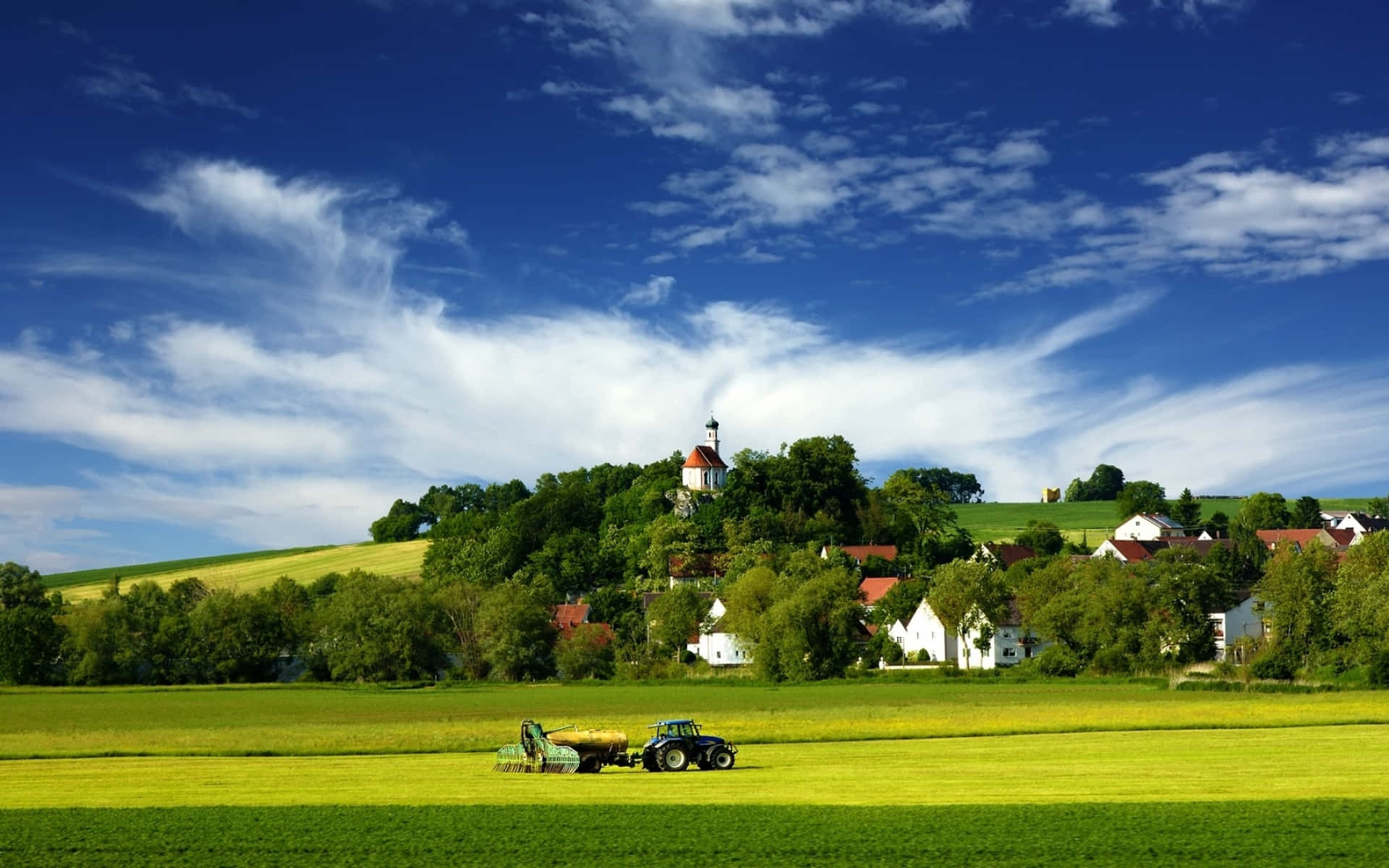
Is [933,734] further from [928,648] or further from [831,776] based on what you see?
[928,648]

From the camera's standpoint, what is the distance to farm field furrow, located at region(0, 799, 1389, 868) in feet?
71.2

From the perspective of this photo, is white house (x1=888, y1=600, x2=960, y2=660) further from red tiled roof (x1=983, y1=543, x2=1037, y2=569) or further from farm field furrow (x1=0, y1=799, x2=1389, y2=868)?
farm field furrow (x1=0, y1=799, x2=1389, y2=868)

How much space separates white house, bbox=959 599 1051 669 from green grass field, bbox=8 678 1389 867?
62.7 m

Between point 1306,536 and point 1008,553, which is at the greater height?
point 1306,536

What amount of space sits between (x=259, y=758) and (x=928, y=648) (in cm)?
9964

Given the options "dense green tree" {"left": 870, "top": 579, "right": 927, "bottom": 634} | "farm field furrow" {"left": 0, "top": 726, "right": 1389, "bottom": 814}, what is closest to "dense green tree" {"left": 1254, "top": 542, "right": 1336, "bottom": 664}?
"dense green tree" {"left": 870, "top": 579, "right": 927, "bottom": 634}

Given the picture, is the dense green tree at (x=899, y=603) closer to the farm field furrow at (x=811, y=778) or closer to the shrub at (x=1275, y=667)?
the shrub at (x=1275, y=667)

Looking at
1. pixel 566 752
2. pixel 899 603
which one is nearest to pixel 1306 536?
Result: pixel 899 603

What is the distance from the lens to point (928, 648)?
13412 centimetres

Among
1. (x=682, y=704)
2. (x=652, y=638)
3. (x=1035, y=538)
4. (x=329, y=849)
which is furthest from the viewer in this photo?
(x=1035, y=538)

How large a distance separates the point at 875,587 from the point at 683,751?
4691 inches

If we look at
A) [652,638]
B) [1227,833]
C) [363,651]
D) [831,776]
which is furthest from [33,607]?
[1227,833]

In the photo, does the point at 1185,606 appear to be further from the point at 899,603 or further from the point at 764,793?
the point at 764,793

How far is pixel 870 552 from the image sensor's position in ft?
556
